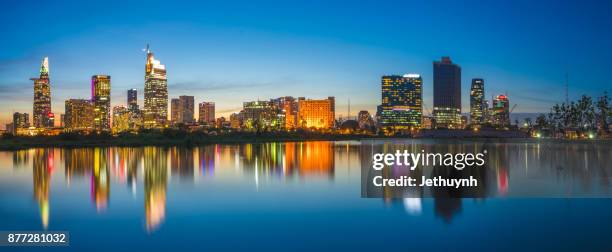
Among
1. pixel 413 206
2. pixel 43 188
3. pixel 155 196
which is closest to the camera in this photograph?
pixel 413 206

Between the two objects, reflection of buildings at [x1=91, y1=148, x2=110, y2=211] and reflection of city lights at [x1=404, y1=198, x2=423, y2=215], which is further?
reflection of buildings at [x1=91, y1=148, x2=110, y2=211]

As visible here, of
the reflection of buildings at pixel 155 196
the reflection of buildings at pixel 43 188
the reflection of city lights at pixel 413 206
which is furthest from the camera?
the reflection of buildings at pixel 43 188

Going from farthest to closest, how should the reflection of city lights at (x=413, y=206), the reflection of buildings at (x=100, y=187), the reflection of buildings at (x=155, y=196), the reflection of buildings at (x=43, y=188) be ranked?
1. the reflection of buildings at (x=100, y=187)
2. the reflection of buildings at (x=43, y=188)
3. the reflection of city lights at (x=413, y=206)
4. the reflection of buildings at (x=155, y=196)

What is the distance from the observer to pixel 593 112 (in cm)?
14488

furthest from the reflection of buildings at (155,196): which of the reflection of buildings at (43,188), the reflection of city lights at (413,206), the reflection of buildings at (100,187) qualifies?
the reflection of city lights at (413,206)

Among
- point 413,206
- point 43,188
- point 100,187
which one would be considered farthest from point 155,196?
point 413,206

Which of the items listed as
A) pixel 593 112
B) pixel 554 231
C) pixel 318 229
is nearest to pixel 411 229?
pixel 318 229

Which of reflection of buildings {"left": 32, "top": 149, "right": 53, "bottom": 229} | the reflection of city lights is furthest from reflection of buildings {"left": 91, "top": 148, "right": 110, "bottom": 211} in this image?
the reflection of city lights

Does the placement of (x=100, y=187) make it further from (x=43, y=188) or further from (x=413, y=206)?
(x=413, y=206)

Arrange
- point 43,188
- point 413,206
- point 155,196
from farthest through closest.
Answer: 1. point 43,188
2. point 155,196
3. point 413,206

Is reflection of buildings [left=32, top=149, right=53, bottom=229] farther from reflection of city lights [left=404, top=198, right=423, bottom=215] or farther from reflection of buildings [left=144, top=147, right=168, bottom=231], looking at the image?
reflection of city lights [left=404, top=198, right=423, bottom=215]

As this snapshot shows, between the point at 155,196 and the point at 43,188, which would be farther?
the point at 43,188

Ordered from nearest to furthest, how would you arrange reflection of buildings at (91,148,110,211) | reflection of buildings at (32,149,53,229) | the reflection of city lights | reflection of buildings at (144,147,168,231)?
reflection of buildings at (144,147,168,231) → the reflection of city lights → reflection of buildings at (32,149,53,229) → reflection of buildings at (91,148,110,211)

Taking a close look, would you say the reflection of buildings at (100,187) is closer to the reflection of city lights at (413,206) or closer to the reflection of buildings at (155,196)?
the reflection of buildings at (155,196)
